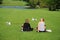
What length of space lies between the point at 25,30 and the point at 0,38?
222 centimetres

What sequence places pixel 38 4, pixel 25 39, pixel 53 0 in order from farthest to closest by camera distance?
pixel 38 4, pixel 53 0, pixel 25 39

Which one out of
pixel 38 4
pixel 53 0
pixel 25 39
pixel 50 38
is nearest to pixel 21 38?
pixel 25 39

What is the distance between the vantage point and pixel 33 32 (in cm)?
1385

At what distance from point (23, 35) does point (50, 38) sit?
1.55 meters

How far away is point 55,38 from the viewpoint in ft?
40.2

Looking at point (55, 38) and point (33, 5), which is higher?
point (55, 38)

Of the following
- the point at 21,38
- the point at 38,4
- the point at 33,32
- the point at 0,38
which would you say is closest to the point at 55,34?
the point at 33,32

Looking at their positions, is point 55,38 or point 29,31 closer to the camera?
point 55,38

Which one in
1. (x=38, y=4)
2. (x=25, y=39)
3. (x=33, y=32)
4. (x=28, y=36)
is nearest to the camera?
(x=25, y=39)

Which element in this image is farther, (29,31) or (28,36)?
(29,31)

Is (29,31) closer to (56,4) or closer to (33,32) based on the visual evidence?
(33,32)

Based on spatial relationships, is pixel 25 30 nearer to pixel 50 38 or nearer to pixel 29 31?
pixel 29 31

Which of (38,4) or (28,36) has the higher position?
(28,36)

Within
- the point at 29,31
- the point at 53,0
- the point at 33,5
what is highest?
the point at 29,31
